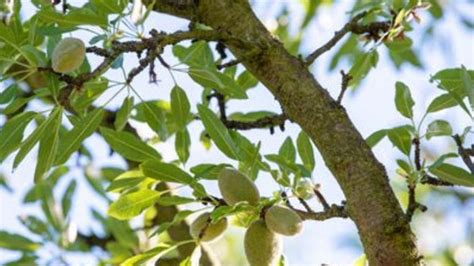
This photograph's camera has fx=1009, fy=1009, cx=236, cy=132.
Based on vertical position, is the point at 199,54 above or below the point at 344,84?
above

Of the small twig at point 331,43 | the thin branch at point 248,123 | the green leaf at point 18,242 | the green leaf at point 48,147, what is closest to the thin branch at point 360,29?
the small twig at point 331,43

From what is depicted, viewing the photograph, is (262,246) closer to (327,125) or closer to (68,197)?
(327,125)

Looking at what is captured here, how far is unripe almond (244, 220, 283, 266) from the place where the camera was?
1077mm

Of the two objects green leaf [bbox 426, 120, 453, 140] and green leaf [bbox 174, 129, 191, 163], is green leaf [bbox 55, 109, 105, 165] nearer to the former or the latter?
green leaf [bbox 174, 129, 191, 163]

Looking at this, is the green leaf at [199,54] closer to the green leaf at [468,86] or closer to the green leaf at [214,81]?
the green leaf at [214,81]

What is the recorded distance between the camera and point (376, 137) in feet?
4.17

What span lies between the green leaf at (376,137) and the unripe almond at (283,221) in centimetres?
22

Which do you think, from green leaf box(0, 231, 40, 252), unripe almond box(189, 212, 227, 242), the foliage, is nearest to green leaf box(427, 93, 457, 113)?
the foliage

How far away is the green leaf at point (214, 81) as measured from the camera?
1.17 meters

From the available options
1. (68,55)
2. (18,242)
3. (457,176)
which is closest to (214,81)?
(68,55)

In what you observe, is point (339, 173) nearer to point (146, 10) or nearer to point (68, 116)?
point (146, 10)

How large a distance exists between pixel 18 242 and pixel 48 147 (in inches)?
28.3

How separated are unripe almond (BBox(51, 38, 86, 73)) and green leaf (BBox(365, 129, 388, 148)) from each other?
15.7 inches

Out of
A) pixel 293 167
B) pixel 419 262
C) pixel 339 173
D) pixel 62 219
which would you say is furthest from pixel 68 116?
pixel 62 219
